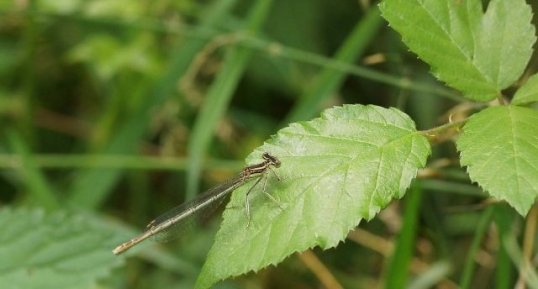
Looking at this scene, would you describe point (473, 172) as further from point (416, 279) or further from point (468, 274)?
point (416, 279)

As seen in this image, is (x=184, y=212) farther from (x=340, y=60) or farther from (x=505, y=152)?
(x=340, y=60)

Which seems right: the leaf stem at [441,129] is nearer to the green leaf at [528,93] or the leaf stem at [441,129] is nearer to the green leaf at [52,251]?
the green leaf at [528,93]

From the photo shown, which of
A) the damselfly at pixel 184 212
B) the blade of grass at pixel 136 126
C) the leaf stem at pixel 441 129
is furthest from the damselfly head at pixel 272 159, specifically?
the blade of grass at pixel 136 126

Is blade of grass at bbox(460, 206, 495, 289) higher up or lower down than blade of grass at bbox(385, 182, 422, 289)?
lower down

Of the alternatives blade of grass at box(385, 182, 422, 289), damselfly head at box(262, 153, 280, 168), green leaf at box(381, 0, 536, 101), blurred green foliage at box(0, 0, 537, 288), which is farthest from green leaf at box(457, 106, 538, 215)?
blurred green foliage at box(0, 0, 537, 288)

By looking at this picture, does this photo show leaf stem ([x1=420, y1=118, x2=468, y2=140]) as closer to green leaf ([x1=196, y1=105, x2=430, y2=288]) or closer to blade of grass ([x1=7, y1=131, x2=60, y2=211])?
green leaf ([x1=196, y1=105, x2=430, y2=288])

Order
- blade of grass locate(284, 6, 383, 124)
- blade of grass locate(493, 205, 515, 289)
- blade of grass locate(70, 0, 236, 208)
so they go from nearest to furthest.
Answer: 1. blade of grass locate(493, 205, 515, 289)
2. blade of grass locate(284, 6, 383, 124)
3. blade of grass locate(70, 0, 236, 208)

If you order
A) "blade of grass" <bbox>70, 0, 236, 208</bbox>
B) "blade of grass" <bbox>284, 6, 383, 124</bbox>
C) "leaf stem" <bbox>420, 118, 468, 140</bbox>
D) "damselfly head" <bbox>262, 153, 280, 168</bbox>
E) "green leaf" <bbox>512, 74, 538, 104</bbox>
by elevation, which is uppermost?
"blade of grass" <bbox>70, 0, 236, 208</bbox>
